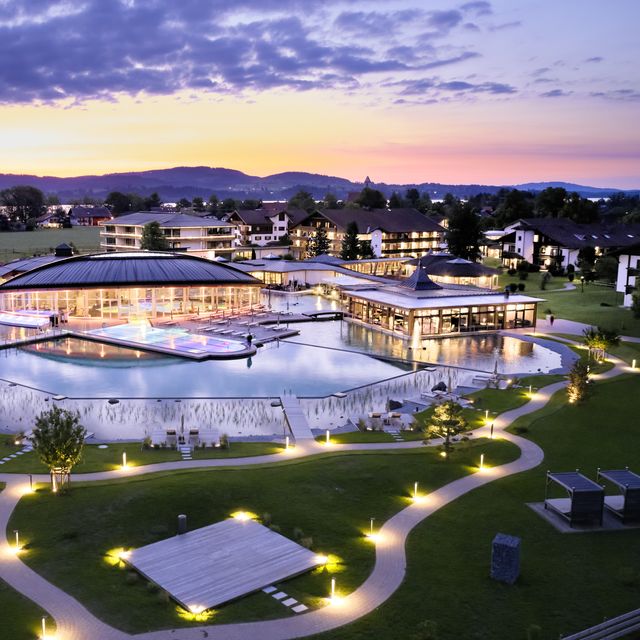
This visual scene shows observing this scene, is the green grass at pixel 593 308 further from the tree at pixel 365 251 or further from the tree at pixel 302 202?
the tree at pixel 302 202

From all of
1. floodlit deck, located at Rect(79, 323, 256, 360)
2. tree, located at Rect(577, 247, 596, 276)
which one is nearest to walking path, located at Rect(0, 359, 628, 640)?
floodlit deck, located at Rect(79, 323, 256, 360)

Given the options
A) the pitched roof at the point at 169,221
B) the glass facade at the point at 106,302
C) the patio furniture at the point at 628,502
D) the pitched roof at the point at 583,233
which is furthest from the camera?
the pitched roof at the point at 169,221

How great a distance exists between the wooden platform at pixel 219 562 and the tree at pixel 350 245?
8040 centimetres

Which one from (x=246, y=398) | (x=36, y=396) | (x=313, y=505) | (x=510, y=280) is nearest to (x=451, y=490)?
(x=313, y=505)

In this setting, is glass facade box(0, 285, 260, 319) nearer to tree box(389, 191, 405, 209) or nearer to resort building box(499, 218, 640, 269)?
resort building box(499, 218, 640, 269)

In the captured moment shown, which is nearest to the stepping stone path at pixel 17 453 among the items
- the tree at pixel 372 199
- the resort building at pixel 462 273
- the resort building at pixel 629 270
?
the resort building at pixel 629 270

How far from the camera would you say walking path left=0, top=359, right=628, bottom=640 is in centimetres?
1580

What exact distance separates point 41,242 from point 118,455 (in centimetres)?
13636

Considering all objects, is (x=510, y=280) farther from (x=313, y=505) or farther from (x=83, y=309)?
(x=313, y=505)

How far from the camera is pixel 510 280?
8912cm

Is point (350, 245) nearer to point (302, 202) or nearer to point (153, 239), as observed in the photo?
point (153, 239)

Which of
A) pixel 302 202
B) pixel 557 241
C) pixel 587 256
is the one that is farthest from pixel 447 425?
pixel 302 202

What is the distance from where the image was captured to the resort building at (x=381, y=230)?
110m

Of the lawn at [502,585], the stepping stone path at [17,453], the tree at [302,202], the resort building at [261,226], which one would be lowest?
the stepping stone path at [17,453]
